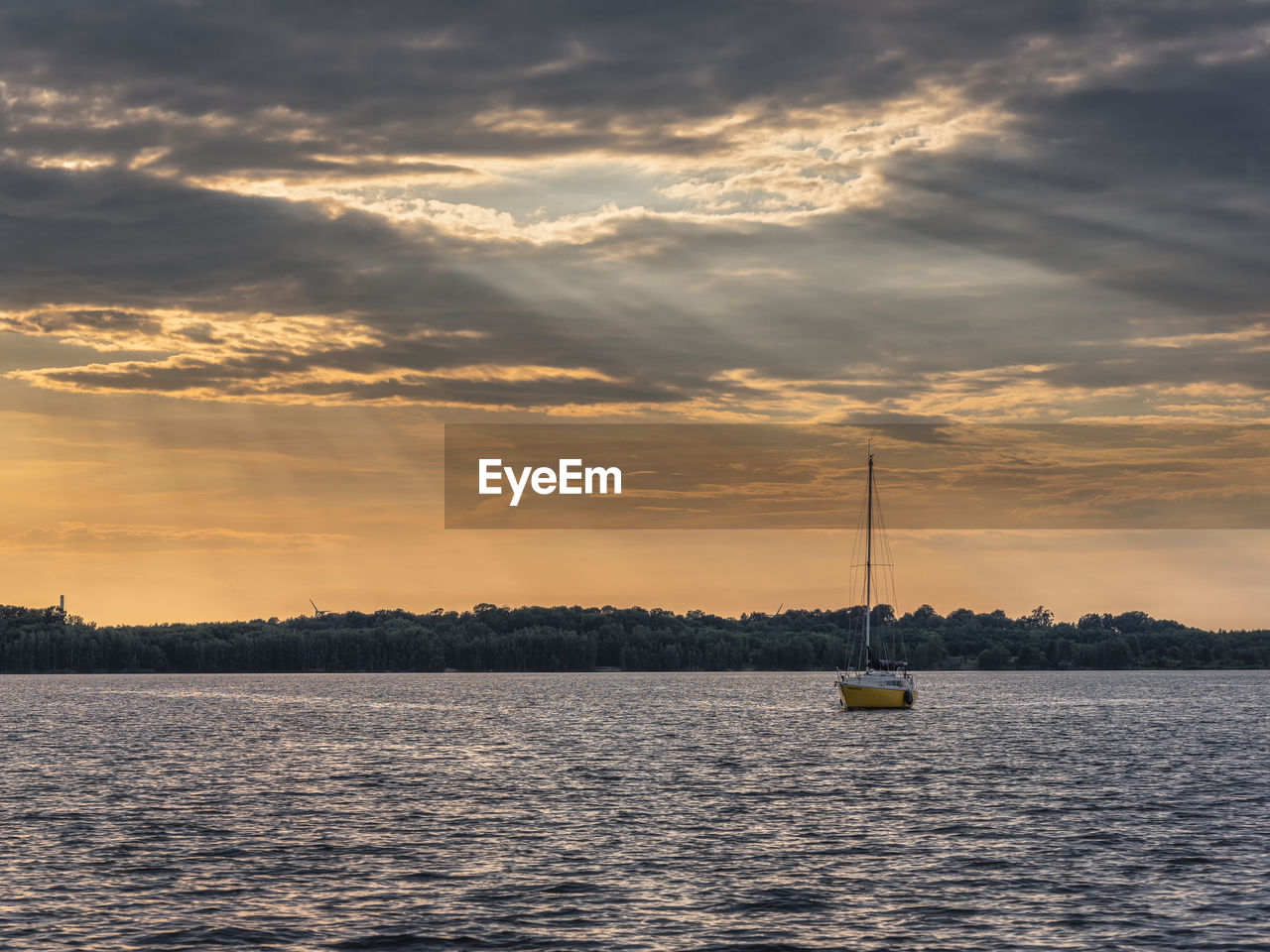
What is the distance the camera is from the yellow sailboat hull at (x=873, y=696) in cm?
17188

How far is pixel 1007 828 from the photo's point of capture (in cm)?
6931

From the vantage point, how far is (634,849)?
6150cm

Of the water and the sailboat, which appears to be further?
the sailboat

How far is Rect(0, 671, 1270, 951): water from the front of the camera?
45031 millimetres

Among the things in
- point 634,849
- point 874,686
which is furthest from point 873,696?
point 634,849

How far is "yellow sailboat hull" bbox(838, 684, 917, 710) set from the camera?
171875 millimetres

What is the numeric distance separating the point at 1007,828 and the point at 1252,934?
25.4m

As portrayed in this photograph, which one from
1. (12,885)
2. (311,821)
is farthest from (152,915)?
(311,821)

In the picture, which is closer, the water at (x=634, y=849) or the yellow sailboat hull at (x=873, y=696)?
the water at (x=634, y=849)

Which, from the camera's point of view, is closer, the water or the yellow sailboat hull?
the water

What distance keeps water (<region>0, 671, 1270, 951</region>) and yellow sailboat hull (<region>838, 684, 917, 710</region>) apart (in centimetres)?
4866

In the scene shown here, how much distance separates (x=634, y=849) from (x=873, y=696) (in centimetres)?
11678

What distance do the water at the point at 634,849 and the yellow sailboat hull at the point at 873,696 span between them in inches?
1916

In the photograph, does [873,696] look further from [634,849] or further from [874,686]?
[634,849]
